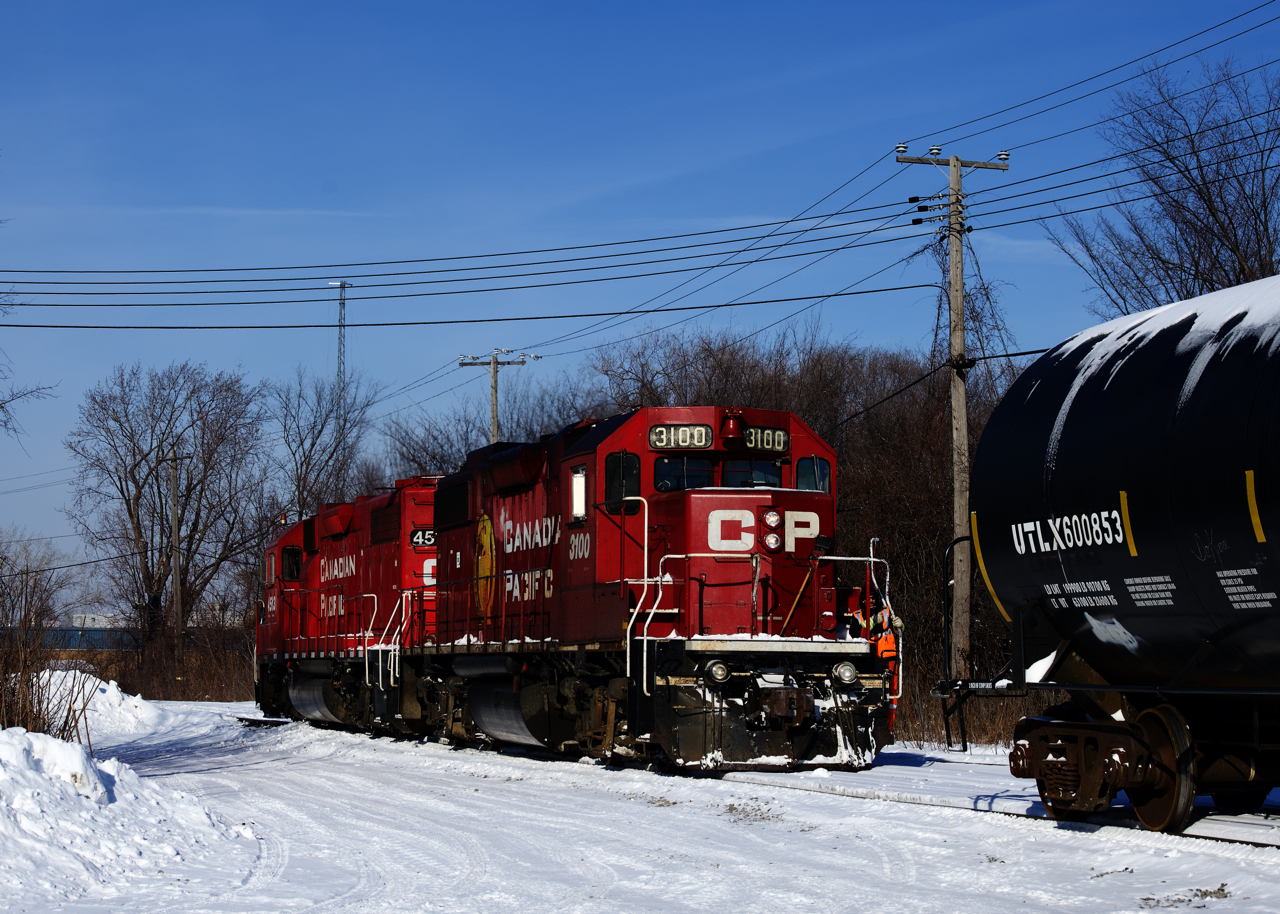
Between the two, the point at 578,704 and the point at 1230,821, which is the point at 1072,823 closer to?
the point at 1230,821

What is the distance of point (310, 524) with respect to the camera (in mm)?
26875

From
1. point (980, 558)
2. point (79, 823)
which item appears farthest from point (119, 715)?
point (980, 558)

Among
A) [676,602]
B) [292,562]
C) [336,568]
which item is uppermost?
[292,562]

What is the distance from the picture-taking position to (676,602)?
13812 millimetres

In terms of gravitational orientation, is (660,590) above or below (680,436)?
below

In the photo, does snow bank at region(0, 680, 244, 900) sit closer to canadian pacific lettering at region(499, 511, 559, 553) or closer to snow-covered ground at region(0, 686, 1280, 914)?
snow-covered ground at region(0, 686, 1280, 914)

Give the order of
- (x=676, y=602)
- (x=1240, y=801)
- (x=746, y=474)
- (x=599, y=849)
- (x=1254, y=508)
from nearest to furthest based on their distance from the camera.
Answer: (x=1254, y=508) → (x=599, y=849) → (x=1240, y=801) → (x=676, y=602) → (x=746, y=474)

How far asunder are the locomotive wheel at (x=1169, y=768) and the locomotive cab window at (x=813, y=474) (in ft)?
20.8

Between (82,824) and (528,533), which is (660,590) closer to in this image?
(528,533)

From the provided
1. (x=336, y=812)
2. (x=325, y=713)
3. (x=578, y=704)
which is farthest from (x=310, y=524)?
(x=336, y=812)

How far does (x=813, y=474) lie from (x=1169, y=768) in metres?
6.74

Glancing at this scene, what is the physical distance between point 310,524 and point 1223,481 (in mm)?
22024

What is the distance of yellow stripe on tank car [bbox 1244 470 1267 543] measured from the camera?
22.8 ft

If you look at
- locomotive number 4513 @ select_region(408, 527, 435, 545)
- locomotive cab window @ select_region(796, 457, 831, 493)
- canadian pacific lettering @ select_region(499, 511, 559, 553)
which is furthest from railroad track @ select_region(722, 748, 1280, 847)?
locomotive number 4513 @ select_region(408, 527, 435, 545)
